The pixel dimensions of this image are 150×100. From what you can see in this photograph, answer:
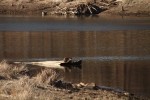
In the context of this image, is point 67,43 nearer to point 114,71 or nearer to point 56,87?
point 114,71

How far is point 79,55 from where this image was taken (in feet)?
121

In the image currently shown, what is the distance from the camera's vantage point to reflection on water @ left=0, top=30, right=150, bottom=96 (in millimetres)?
25906

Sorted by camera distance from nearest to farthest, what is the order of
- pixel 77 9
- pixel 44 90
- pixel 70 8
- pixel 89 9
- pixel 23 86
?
pixel 23 86 < pixel 44 90 < pixel 70 8 < pixel 77 9 < pixel 89 9

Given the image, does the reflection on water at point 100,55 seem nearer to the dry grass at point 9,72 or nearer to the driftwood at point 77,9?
the dry grass at point 9,72

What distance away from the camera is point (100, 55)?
36.7 metres

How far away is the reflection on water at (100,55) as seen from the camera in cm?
2591

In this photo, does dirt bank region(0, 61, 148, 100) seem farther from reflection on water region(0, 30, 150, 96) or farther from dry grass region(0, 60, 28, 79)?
reflection on water region(0, 30, 150, 96)

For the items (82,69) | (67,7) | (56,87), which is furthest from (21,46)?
(67,7)

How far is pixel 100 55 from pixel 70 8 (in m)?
63.7

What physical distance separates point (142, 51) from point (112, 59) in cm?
543

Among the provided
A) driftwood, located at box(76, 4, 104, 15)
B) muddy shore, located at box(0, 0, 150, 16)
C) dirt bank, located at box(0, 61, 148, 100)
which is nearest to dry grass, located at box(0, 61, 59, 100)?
dirt bank, located at box(0, 61, 148, 100)

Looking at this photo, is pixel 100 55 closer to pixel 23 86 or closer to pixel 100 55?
pixel 100 55

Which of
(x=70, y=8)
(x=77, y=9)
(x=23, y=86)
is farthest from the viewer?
(x=77, y=9)

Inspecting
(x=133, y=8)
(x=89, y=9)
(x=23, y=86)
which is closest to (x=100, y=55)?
(x=23, y=86)
